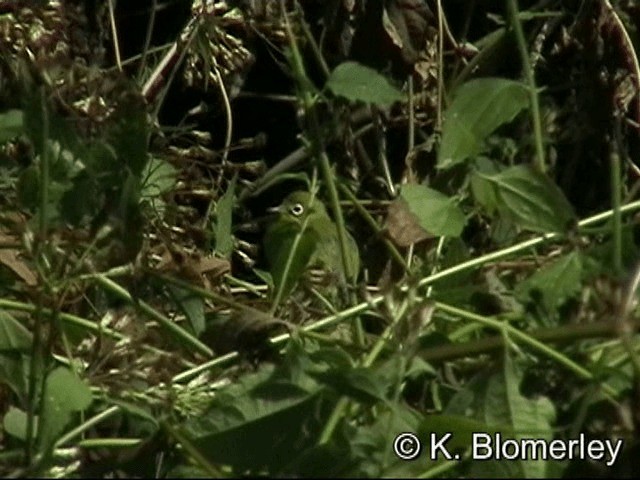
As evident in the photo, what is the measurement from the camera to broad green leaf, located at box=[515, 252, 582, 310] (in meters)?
1.30

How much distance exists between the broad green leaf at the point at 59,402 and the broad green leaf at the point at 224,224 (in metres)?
0.69

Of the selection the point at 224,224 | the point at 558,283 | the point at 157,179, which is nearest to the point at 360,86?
the point at 558,283

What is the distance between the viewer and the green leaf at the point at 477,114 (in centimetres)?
148

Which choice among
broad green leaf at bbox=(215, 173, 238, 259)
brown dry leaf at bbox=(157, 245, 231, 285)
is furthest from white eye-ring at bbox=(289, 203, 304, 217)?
broad green leaf at bbox=(215, 173, 238, 259)

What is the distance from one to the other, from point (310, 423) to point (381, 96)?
0.30 m

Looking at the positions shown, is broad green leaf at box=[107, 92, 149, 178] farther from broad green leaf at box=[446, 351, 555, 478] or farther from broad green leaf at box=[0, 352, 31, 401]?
broad green leaf at box=[446, 351, 555, 478]

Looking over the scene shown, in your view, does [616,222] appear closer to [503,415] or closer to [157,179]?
[503,415]

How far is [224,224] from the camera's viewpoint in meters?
1.99

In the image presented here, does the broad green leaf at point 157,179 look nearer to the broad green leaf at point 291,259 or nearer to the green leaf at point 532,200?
the broad green leaf at point 291,259

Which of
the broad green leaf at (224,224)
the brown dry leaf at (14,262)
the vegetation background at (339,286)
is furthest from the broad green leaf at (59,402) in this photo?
the broad green leaf at (224,224)

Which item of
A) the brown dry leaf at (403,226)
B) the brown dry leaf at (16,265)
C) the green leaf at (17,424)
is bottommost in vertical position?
the brown dry leaf at (16,265)

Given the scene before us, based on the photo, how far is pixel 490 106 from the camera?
1.48m

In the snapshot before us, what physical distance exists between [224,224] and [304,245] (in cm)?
36

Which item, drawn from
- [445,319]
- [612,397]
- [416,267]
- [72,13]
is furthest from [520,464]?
[72,13]
